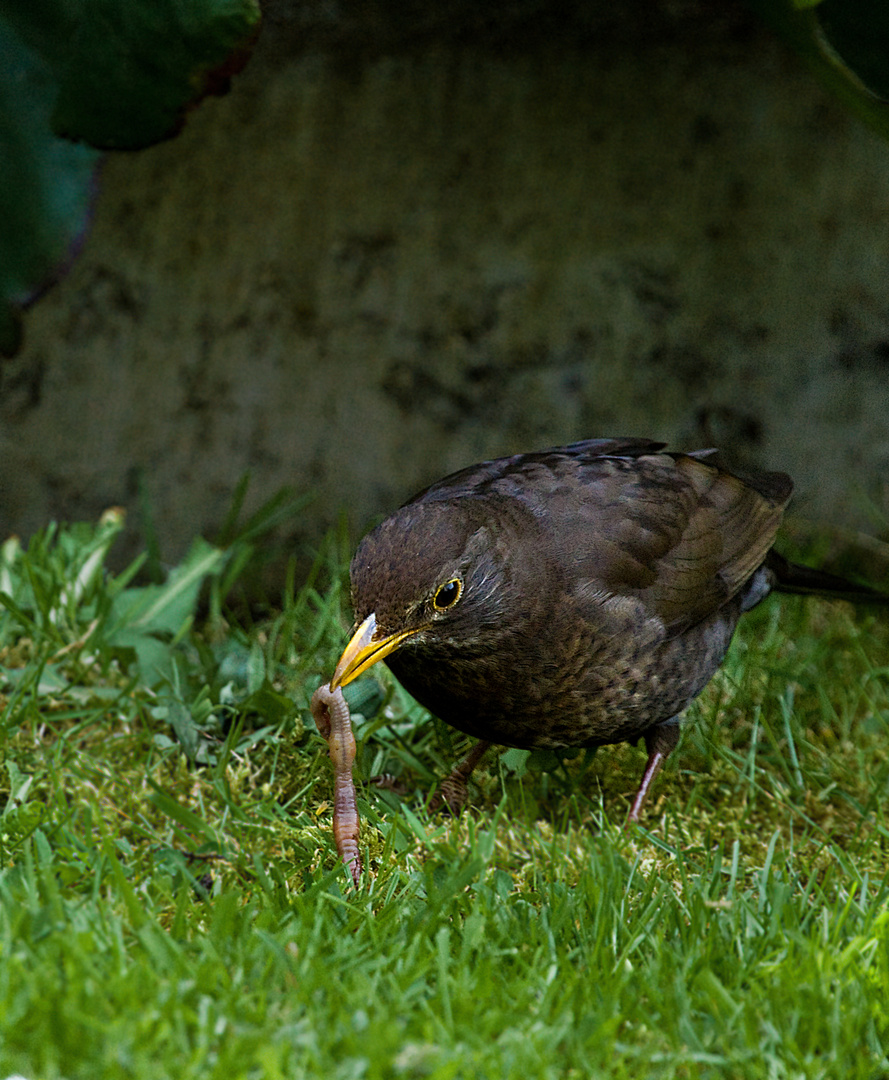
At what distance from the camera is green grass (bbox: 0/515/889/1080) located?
1.91 meters

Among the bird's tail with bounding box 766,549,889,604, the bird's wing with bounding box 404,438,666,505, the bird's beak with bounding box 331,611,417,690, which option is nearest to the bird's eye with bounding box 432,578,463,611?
the bird's beak with bounding box 331,611,417,690

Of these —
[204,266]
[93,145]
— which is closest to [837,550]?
[204,266]

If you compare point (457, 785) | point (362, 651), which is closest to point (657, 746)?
point (457, 785)

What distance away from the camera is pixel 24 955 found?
1962mm

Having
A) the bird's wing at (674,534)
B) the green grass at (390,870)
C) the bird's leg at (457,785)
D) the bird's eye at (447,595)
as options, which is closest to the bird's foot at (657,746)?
the green grass at (390,870)

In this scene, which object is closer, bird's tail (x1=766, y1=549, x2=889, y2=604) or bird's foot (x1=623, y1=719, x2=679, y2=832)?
bird's foot (x1=623, y1=719, x2=679, y2=832)

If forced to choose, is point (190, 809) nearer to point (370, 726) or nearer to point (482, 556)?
point (370, 726)

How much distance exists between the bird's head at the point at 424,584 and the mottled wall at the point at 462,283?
2.00 metres

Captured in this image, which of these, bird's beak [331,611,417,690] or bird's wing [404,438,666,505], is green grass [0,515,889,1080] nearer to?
bird's beak [331,611,417,690]

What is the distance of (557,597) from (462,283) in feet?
6.96

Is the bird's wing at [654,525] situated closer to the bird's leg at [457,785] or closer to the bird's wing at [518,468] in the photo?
the bird's wing at [518,468]

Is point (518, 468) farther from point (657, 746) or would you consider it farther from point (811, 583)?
point (811, 583)

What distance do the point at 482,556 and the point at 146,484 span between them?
2375 mm

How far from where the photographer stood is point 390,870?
2.66 metres
